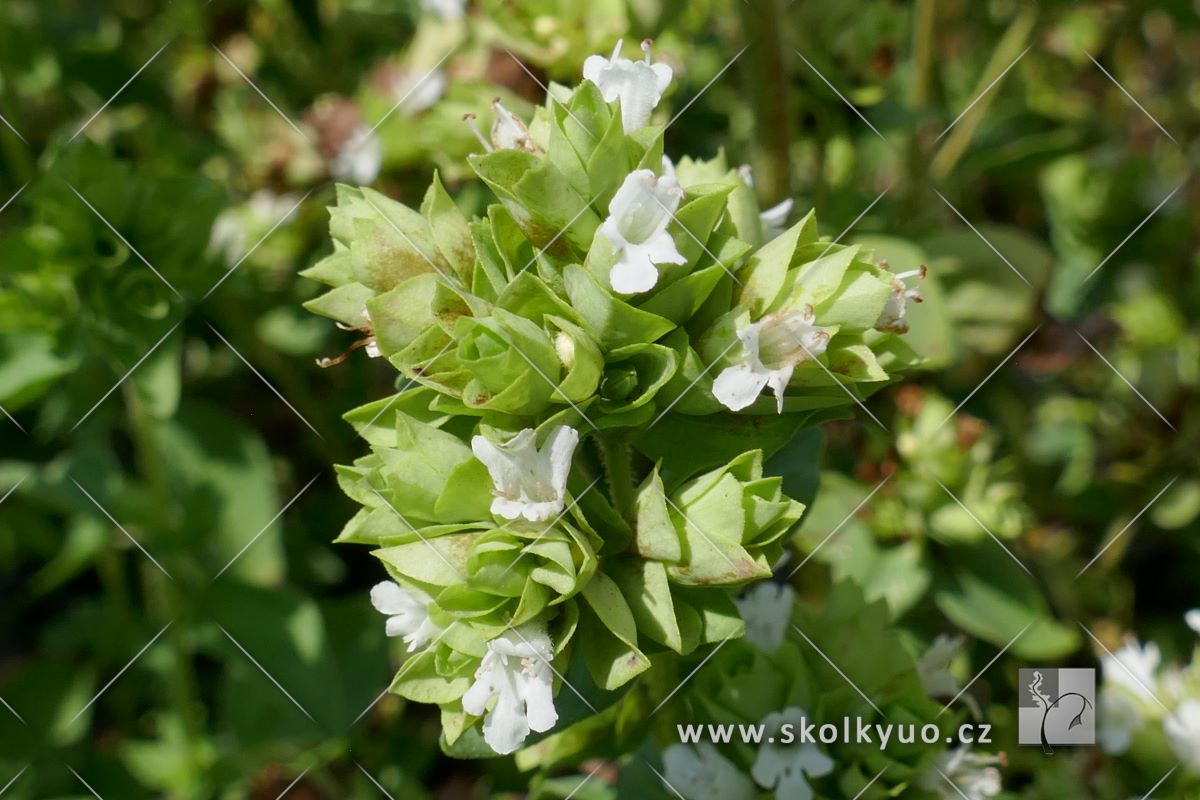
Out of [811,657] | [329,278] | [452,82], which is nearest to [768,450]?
[811,657]

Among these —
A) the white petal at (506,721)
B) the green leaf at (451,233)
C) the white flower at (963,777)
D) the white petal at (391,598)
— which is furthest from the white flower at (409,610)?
the white flower at (963,777)

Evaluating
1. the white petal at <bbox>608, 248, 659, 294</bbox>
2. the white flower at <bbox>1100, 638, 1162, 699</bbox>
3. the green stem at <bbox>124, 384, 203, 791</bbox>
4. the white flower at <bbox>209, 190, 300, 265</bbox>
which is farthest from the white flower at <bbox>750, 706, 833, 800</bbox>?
the white flower at <bbox>209, 190, 300, 265</bbox>

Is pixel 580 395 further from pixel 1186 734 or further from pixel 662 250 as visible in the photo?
pixel 1186 734

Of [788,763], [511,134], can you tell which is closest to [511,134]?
[511,134]

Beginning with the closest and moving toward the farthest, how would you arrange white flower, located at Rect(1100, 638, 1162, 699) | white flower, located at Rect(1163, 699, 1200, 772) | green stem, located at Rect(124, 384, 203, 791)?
1. white flower, located at Rect(1163, 699, 1200, 772)
2. white flower, located at Rect(1100, 638, 1162, 699)
3. green stem, located at Rect(124, 384, 203, 791)

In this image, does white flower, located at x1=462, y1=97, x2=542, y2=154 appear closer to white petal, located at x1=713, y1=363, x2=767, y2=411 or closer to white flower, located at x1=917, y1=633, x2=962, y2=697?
white petal, located at x1=713, y1=363, x2=767, y2=411

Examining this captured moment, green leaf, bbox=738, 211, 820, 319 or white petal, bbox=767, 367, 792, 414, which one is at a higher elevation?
green leaf, bbox=738, 211, 820, 319
